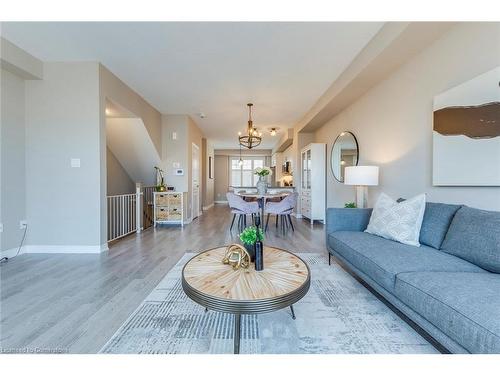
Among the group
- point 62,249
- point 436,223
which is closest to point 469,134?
point 436,223

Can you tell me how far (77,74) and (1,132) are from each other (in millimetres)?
1178

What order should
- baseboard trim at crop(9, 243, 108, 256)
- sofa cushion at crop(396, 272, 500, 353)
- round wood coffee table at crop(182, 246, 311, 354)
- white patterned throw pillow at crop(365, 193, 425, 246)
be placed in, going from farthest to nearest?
baseboard trim at crop(9, 243, 108, 256) < white patterned throw pillow at crop(365, 193, 425, 246) < round wood coffee table at crop(182, 246, 311, 354) < sofa cushion at crop(396, 272, 500, 353)

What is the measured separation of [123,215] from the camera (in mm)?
4320

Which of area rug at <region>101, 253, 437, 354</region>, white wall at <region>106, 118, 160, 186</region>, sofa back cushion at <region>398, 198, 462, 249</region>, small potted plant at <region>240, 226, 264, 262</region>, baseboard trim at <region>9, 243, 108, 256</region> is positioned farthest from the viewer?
white wall at <region>106, 118, 160, 186</region>

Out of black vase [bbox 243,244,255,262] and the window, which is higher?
the window

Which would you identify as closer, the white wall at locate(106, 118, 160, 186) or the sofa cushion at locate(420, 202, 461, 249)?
the sofa cushion at locate(420, 202, 461, 249)

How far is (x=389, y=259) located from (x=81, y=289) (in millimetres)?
2621

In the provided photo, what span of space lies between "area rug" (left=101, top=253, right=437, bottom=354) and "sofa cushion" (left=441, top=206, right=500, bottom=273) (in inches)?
25.5

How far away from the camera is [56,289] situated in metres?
2.13

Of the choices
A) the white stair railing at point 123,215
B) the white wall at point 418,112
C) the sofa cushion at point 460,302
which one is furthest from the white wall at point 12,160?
the white wall at point 418,112

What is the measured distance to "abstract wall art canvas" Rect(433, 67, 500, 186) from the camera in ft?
5.92

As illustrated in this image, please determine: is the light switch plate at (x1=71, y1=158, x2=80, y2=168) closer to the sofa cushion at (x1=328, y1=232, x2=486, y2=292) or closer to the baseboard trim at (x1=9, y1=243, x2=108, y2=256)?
the baseboard trim at (x1=9, y1=243, x2=108, y2=256)

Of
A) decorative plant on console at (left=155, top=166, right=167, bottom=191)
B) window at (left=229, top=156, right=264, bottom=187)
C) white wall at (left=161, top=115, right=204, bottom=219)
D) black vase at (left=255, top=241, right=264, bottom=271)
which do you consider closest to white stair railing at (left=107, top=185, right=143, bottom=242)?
decorative plant on console at (left=155, top=166, right=167, bottom=191)

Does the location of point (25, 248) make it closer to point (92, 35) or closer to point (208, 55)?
point (92, 35)
